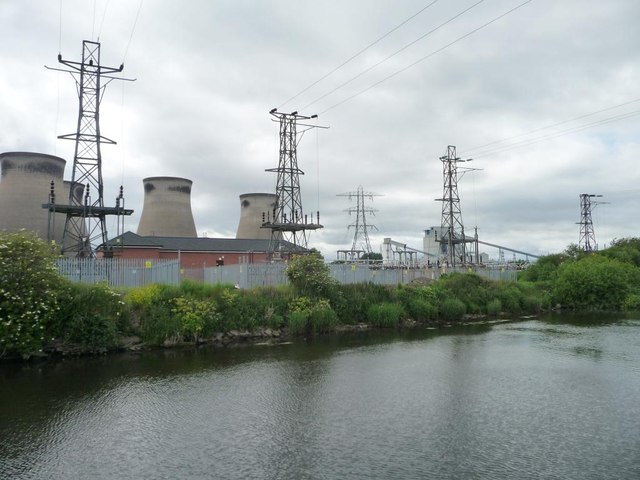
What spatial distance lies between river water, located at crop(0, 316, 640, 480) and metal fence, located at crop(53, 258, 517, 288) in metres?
5.35

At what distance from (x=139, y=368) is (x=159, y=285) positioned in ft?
17.2

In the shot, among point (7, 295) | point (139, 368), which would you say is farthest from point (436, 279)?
point (7, 295)

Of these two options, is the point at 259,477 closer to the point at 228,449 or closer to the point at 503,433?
the point at 228,449

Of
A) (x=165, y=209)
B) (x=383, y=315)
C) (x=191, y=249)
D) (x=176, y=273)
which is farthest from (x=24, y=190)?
(x=383, y=315)

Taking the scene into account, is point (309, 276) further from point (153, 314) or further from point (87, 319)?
point (87, 319)

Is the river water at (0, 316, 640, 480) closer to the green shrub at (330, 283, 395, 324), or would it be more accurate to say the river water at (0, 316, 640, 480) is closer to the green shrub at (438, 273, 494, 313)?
the green shrub at (330, 283, 395, 324)

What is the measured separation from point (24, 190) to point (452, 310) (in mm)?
33321

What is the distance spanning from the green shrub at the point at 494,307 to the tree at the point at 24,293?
958 inches

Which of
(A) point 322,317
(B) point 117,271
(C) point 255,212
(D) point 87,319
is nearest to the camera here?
(D) point 87,319

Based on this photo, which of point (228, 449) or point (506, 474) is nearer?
point (506, 474)

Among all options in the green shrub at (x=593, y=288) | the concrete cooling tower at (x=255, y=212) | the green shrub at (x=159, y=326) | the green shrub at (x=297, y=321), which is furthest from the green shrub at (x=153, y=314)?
the concrete cooling tower at (x=255, y=212)

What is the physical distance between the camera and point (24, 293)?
15320 millimetres

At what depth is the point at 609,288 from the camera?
122ft

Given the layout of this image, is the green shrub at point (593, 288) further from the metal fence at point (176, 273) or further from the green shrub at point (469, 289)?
the metal fence at point (176, 273)
